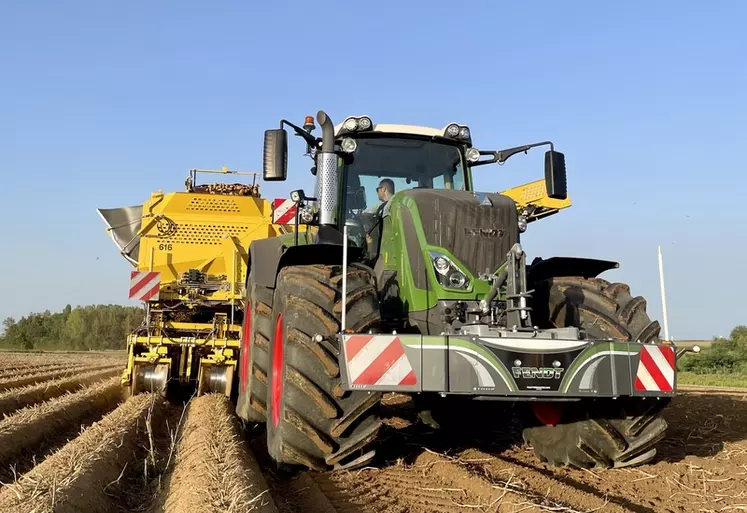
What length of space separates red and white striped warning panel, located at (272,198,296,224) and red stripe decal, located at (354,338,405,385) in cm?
704

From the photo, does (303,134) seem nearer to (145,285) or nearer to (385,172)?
(385,172)

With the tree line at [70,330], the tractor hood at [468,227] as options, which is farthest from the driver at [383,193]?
the tree line at [70,330]

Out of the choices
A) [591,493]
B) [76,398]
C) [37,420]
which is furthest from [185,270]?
[591,493]

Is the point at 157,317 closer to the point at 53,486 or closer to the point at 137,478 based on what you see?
the point at 137,478

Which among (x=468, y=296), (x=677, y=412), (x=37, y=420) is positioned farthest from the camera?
(x=677, y=412)

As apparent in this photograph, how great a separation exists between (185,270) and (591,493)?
310 inches

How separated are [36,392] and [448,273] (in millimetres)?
7662

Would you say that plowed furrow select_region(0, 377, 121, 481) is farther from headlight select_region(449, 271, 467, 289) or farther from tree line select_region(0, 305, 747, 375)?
tree line select_region(0, 305, 747, 375)

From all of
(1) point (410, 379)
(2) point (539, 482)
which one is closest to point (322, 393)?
(1) point (410, 379)

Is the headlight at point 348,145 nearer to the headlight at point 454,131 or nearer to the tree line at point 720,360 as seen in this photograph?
the headlight at point 454,131

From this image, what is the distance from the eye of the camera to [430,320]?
5.05m

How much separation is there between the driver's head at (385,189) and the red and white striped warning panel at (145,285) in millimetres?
5047

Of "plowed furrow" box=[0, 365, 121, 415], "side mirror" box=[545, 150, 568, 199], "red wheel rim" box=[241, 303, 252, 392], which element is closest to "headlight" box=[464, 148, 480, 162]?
"side mirror" box=[545, 150, 568, 199]

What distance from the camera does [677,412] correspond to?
8.50 metres
